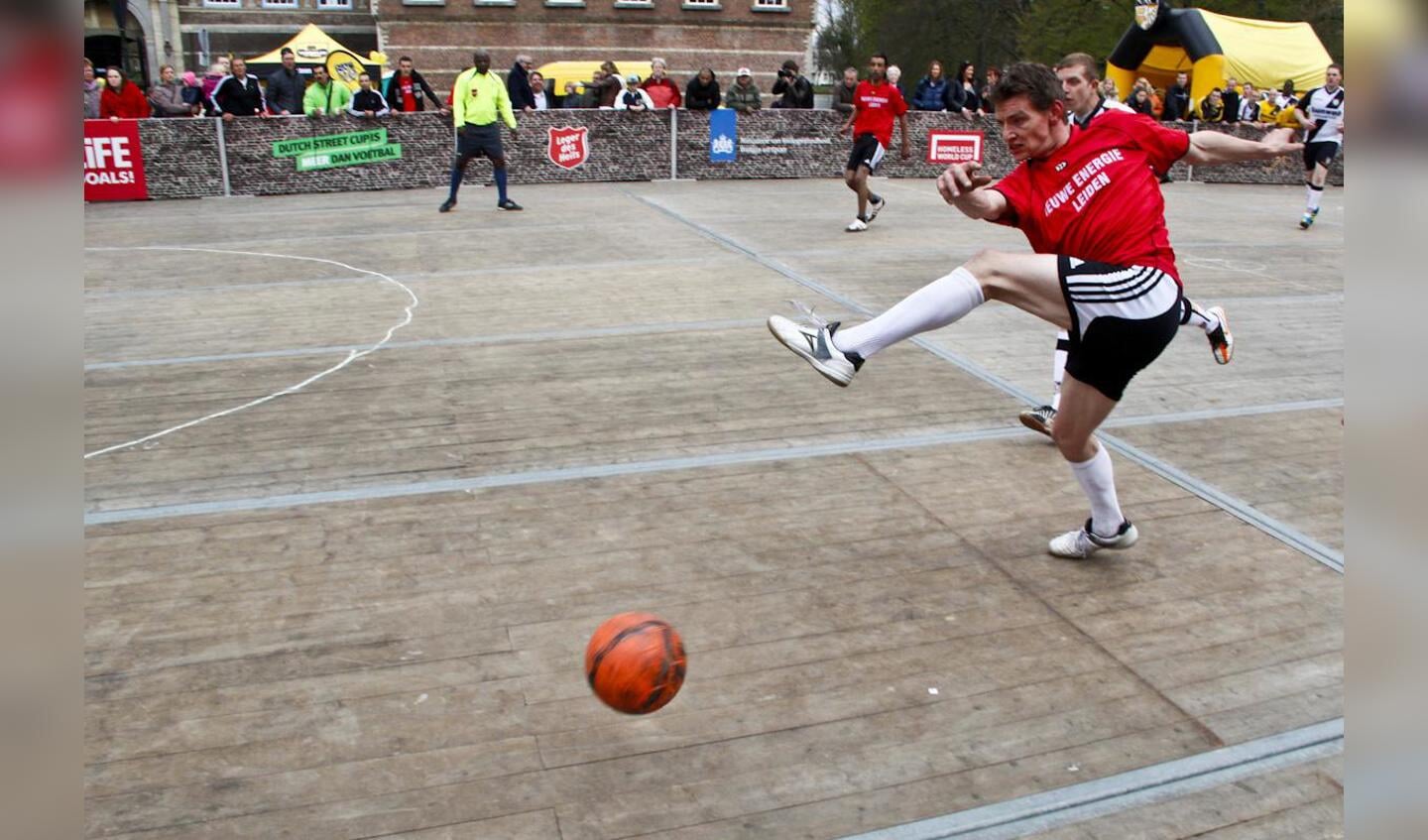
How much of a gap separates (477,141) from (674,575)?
11111 millimetres

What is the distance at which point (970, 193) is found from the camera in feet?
14.9

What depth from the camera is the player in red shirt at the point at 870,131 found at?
43.3 ft

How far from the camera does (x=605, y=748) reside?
3.43 m

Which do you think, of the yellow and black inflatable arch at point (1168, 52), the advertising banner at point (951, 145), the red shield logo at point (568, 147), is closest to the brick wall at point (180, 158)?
the red shield logo at point (568, 147)

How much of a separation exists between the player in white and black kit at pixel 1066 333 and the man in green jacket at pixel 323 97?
13.3m

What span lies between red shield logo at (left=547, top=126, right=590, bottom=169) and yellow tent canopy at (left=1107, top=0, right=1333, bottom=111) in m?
15.8

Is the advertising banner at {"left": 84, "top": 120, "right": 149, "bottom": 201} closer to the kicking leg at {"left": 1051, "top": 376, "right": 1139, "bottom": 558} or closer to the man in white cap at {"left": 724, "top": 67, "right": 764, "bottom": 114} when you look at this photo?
the man in white cap at {"left": 724, "top": 67, "right": 764, "bottom": 114}

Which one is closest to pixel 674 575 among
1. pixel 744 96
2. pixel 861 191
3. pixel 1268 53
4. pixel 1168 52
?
pixel 861 191
